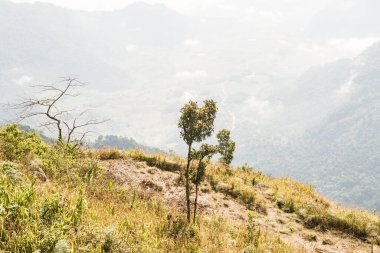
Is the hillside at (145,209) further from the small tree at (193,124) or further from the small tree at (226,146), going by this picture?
the small tree at (226,146)

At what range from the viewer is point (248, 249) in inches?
391

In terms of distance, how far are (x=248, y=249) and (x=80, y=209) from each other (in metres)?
4.54

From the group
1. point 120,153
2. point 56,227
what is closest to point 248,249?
point 56,227

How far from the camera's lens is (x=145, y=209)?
492 inches

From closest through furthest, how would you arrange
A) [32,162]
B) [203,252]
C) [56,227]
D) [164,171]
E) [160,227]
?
[56,227], [203,252], [160,227], [32,162], [164,171]

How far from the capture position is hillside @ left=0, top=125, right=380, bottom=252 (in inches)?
294

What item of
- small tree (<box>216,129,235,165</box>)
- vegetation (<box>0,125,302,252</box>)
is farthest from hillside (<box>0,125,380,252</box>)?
small tree (<box>216,129,235,165</box>)

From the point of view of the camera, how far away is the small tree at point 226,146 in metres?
38.7

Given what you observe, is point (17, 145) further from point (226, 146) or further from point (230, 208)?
point (226, 146)

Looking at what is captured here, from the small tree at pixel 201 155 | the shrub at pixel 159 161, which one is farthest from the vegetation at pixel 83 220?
the shrub at pixel 159 161

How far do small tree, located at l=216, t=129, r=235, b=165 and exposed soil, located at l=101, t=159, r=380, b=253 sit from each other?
1657cm

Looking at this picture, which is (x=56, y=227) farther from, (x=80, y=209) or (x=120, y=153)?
(x=120, y=153)

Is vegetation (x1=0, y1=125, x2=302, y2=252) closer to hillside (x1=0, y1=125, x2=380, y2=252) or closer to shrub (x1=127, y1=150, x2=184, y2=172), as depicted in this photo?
hillside (x1=0, y1=125, x2=380, y2=252)

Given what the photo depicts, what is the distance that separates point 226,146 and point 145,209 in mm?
30878
